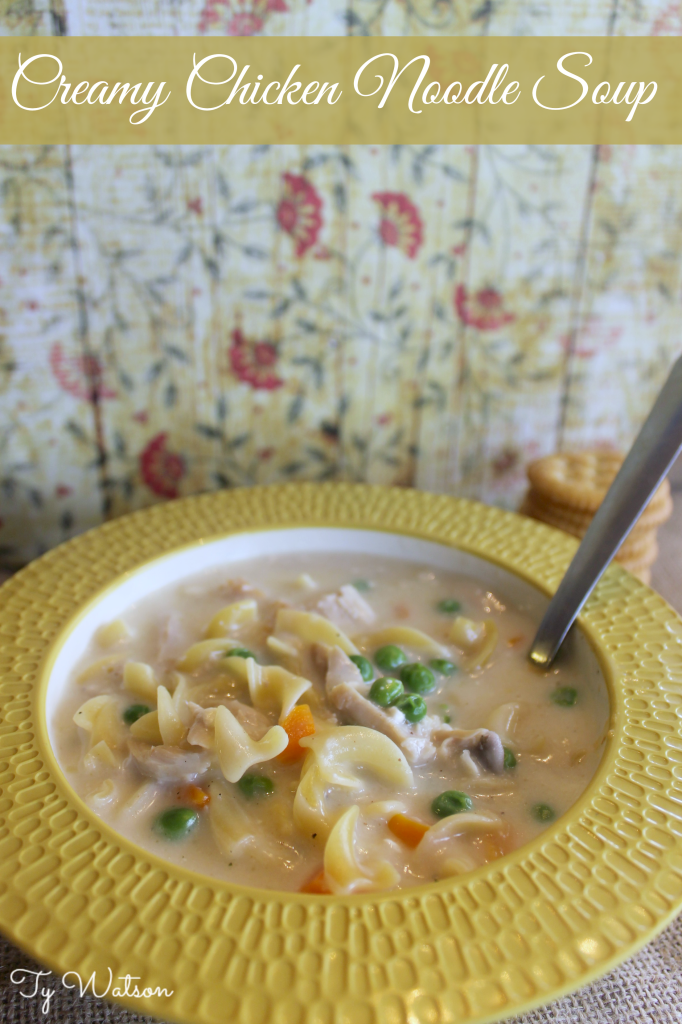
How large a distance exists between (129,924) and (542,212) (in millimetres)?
2168

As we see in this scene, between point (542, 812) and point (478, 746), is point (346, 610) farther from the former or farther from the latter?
point (542, 812)

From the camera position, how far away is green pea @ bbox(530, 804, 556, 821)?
1423mm

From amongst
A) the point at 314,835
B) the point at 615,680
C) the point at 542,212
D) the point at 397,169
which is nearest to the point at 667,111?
the point at 542,212

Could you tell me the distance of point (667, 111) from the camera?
2.35 meters

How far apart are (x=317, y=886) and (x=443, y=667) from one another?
0.66 m

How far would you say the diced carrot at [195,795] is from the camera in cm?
145

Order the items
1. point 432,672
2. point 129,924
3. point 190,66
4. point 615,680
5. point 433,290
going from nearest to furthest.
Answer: point 129,924
point 615,680
point 432,672
point 190,66
point 433,290

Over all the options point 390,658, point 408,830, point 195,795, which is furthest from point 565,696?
point 195,795

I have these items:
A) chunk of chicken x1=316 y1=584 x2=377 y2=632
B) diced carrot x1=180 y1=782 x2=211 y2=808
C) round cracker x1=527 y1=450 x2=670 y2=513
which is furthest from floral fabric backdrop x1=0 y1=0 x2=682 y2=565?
diced carrot x1=180 y1=782 x2=211 y2=808

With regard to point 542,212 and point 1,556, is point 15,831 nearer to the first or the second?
point 1,556

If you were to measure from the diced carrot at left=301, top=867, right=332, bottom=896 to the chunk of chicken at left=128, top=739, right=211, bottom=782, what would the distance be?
317 mm

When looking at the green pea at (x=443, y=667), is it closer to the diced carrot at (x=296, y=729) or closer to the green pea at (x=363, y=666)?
the green pea at (x=363, y=666)

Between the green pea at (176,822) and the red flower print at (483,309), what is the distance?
1719 mm

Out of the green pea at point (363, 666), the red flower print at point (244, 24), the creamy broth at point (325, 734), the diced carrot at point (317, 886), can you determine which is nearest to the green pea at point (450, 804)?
the creamy broth at point (325, 734)
